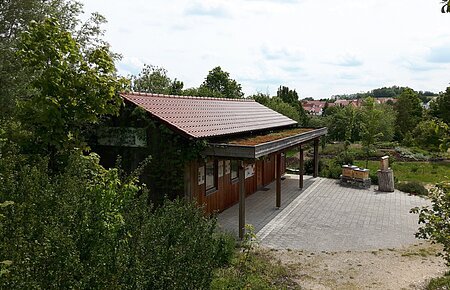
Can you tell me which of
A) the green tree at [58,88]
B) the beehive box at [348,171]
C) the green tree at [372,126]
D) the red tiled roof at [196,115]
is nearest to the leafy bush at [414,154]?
the green tree at [372,126]

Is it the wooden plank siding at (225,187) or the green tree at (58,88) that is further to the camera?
the wooden plank siding at (225,187)

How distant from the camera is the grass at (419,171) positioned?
2197 cm

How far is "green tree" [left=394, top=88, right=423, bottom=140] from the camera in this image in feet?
144

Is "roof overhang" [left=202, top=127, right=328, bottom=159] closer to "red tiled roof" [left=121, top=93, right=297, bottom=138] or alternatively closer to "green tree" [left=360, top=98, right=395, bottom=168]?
"red tiled roof" [left=121, top=93, right=297, bottom=138]

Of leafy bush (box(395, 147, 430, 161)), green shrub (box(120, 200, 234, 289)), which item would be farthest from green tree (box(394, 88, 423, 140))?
green shrub (box(120, 200, 234, 289))

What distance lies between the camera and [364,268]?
9.00 m

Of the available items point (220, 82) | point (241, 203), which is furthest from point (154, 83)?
point (241, 203)

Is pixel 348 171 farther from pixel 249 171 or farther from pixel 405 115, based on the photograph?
pixel 405 115

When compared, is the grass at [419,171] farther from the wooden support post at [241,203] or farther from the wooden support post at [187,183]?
the wooden support post at [187,183]

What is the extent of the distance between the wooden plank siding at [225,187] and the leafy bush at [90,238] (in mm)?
2391

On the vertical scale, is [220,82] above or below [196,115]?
above

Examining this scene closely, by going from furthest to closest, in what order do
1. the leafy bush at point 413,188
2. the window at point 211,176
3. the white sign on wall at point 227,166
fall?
the leafy bush at point 413,188, the white sign on wall at point 227,166, the window at point 211,176

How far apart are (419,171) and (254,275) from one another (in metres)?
20.4

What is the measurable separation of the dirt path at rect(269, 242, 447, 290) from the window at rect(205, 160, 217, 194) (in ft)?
11.3
